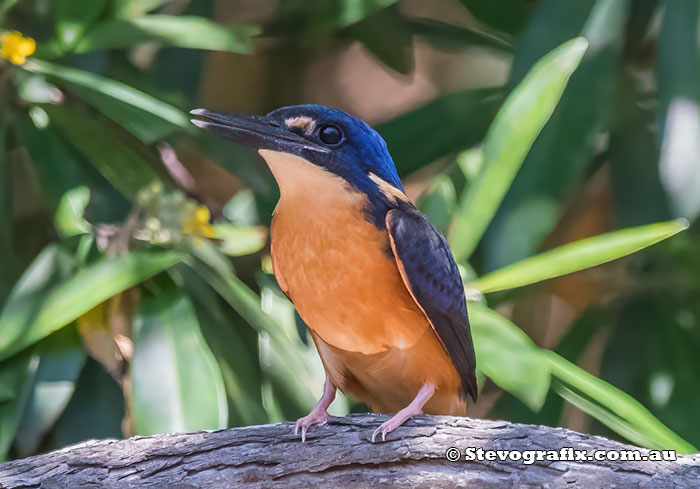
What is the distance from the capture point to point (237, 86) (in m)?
5.00

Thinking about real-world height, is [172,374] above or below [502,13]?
below

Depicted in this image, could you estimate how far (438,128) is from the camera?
147 inches

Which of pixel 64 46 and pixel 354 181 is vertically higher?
pixel 64 46

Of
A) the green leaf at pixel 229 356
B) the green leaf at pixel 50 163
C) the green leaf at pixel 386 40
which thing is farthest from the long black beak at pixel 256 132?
the green leaf at pixel 386 40

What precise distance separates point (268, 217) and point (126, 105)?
2.91 ft

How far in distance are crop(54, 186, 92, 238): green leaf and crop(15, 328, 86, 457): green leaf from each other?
1.13 feet

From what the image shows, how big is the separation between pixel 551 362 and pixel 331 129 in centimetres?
114

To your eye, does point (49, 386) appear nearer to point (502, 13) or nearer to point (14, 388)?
point (14, 388)

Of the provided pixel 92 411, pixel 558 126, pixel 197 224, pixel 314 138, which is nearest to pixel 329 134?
pixel 314 138

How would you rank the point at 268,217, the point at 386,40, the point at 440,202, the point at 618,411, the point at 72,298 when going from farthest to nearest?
the point at 386,40
the point at 268,217
the point at 440,202
the point at 72,298
the point at 618,411

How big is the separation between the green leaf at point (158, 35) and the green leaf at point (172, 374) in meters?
0.87

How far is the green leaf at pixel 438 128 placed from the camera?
3.68 metres

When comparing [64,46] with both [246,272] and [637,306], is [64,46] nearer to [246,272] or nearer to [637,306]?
[246,272]

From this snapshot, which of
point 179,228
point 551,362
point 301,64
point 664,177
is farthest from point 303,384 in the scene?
point 301,64
